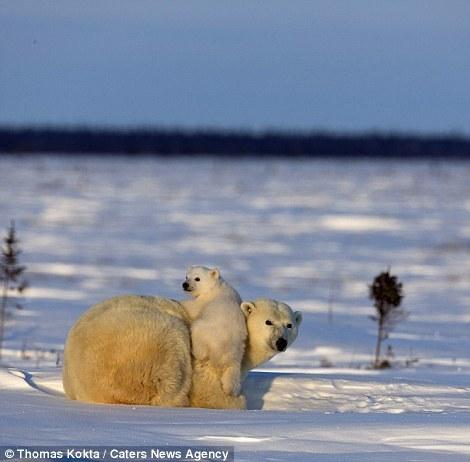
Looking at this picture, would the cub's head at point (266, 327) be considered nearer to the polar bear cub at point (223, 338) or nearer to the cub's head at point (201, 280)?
the polar bear cub at point (223, 338)

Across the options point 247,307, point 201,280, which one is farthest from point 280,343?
point 201,280

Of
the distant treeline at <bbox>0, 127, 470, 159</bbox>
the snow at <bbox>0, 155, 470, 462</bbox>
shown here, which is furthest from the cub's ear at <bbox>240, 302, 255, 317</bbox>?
the distant treeline at <bbox>0, 127, 470, 159</bbox>

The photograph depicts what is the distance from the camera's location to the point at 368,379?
6.74 metres

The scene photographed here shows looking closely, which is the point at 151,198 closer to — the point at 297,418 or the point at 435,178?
the point at 435,178

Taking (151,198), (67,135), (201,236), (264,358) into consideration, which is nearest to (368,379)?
(264,358)

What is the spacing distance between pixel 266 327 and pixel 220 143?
244 ft

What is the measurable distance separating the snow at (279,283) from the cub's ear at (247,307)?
50cm

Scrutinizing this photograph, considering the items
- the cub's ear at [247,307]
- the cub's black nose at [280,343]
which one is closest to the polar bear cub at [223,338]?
the cub's ear at [247,307]

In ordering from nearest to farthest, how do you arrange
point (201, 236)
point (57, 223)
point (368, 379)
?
1. point (368, 379)
2. point (201, 236)
3. point (57, 223)

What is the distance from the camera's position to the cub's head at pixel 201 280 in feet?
20.1

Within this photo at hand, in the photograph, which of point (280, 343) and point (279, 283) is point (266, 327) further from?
point (279, 283)

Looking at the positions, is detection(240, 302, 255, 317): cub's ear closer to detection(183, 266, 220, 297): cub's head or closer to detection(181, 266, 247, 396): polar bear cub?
detection(181, 266, 247, 396): polar bear cub

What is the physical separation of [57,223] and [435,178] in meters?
19.8

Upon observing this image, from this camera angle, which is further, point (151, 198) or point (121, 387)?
point (151, 198)
